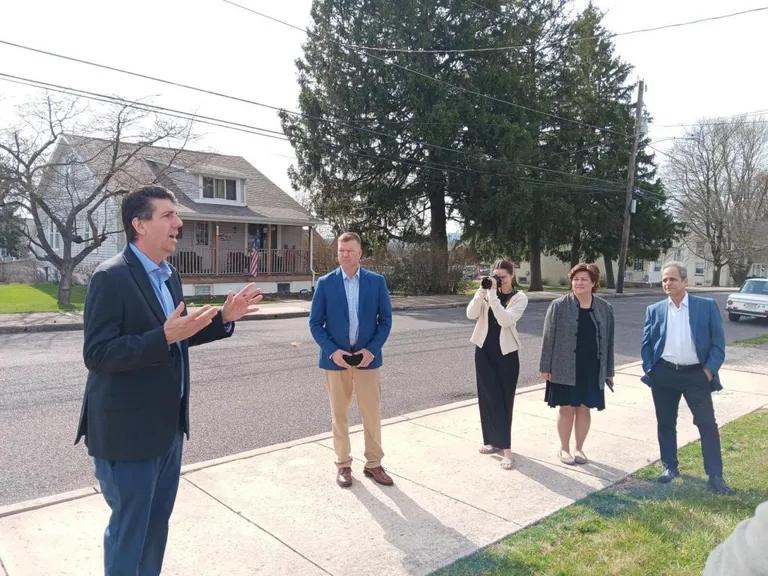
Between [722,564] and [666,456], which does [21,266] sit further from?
[722,564]

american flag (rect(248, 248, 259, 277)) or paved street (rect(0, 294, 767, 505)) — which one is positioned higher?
american flag (rect(248, 248, 259, 277))

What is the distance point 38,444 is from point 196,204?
22.0 m

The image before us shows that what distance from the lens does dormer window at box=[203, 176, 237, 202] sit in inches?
1079

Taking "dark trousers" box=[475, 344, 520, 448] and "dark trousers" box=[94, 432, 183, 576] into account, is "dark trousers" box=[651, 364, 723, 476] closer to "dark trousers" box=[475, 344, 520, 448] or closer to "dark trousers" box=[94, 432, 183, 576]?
"dark trousers" box=[475, 344, 520, 448]

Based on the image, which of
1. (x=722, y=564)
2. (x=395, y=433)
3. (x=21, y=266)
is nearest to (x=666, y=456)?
(x=395, y=433)

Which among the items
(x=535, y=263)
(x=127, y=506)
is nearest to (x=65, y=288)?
(x=127, y=506)

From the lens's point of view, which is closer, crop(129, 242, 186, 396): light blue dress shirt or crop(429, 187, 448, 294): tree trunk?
crop(129, 242, 186, 396): light blue dress shirt

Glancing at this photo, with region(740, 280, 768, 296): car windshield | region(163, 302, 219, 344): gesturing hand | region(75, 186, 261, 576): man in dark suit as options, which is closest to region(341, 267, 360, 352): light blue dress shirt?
region(75, 186, 261, 576): man in dark suit

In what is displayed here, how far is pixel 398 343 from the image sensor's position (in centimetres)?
1291

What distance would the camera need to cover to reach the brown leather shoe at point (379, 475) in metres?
4.69

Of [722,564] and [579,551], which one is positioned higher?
[722,564]

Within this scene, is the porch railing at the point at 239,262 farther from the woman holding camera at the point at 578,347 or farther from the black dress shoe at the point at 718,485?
the black dress shoe at the point at 718,485

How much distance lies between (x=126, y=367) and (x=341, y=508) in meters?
2.37

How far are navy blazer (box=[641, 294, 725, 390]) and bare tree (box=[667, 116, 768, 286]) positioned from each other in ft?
155
